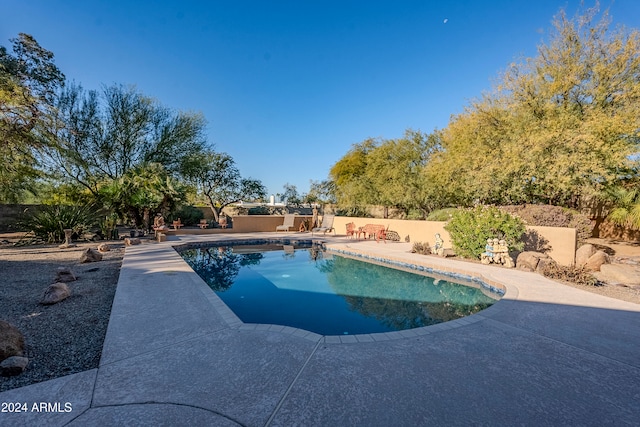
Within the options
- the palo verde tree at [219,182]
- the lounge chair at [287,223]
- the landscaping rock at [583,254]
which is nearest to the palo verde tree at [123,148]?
the palo verde tree at [219,182]

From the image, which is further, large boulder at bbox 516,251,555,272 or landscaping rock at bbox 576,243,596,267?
landscaping rock at bbox 576,243,596,267

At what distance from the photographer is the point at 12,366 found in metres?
2.39

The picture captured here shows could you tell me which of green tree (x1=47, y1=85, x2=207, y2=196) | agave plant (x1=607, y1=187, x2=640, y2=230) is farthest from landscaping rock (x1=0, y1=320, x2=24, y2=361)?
agave plant (x1=607, y1=187, x2=640, y2=230)

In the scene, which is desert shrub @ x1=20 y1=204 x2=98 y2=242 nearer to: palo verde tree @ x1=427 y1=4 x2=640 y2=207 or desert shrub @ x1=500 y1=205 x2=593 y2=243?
desert shrub @ x1=500 y1=205 x2=593 y2=243

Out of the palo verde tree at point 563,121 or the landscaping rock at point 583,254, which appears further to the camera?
the palo verde tree at point 563,121

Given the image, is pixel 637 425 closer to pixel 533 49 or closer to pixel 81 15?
pixel 533 49

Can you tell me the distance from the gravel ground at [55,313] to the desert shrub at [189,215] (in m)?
9.65

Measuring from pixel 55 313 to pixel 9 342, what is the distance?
4.92 ft

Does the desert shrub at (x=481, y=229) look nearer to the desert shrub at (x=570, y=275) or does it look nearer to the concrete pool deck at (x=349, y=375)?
the desert shrub at (x=570, y=275)

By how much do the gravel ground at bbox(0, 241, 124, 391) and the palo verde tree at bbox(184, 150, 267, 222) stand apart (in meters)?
11.7

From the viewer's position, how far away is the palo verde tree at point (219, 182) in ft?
61.4

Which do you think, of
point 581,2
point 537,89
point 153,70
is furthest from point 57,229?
point 581,2

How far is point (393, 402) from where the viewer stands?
207cm

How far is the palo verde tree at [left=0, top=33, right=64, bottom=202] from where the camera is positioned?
8289 millimetres
